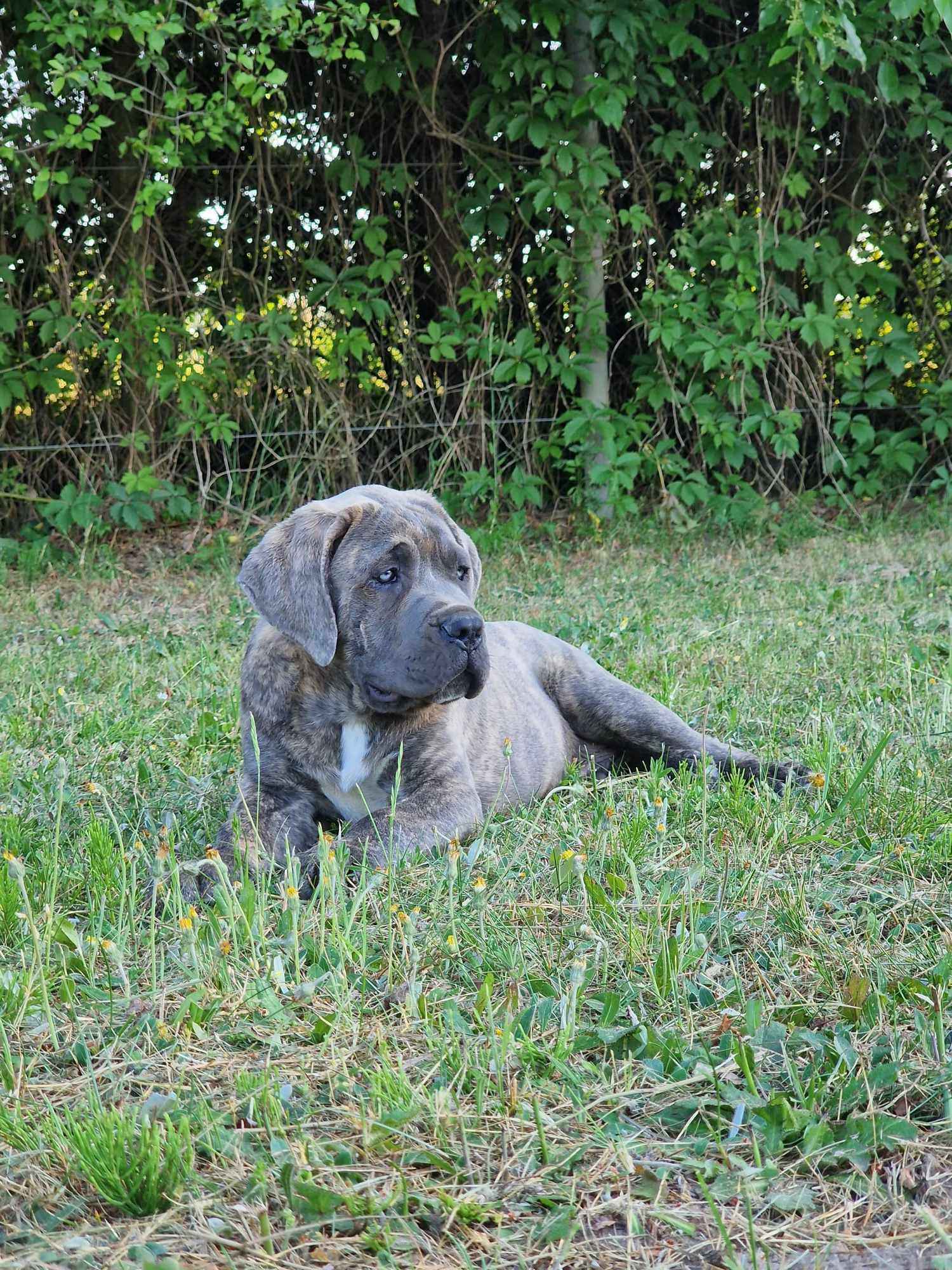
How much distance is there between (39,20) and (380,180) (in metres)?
2.45

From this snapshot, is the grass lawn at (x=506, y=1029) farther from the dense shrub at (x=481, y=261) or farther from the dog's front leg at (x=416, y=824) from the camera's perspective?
the dense shrub at (x=481, y=261)

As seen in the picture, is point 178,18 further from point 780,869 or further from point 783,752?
point 780,869

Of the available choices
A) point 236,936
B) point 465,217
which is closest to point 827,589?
point 465,217

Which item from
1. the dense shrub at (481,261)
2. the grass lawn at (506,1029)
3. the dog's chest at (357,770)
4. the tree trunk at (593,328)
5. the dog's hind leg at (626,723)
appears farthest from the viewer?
the tree trunk at (593,328)

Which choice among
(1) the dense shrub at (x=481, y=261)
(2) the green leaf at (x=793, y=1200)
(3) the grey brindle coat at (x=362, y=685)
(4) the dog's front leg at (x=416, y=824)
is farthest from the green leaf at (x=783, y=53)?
(2) the green leaf at (x=793, y=1200)

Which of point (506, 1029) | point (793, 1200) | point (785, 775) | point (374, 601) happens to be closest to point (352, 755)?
point (374, 601)

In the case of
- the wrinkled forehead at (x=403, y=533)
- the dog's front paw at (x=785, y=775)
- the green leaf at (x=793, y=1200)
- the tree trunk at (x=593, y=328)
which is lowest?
the dog's front paw at (x=785, y=775)

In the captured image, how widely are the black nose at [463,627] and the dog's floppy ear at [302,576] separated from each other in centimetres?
29

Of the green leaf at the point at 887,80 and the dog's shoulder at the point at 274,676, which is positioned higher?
the green leaf at the point at 887,80

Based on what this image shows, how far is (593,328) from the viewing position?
852 cm

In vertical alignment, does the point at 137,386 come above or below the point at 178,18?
below

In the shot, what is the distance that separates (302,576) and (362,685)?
324mm

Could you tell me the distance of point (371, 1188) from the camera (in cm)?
175

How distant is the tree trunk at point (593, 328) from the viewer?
8383mm
